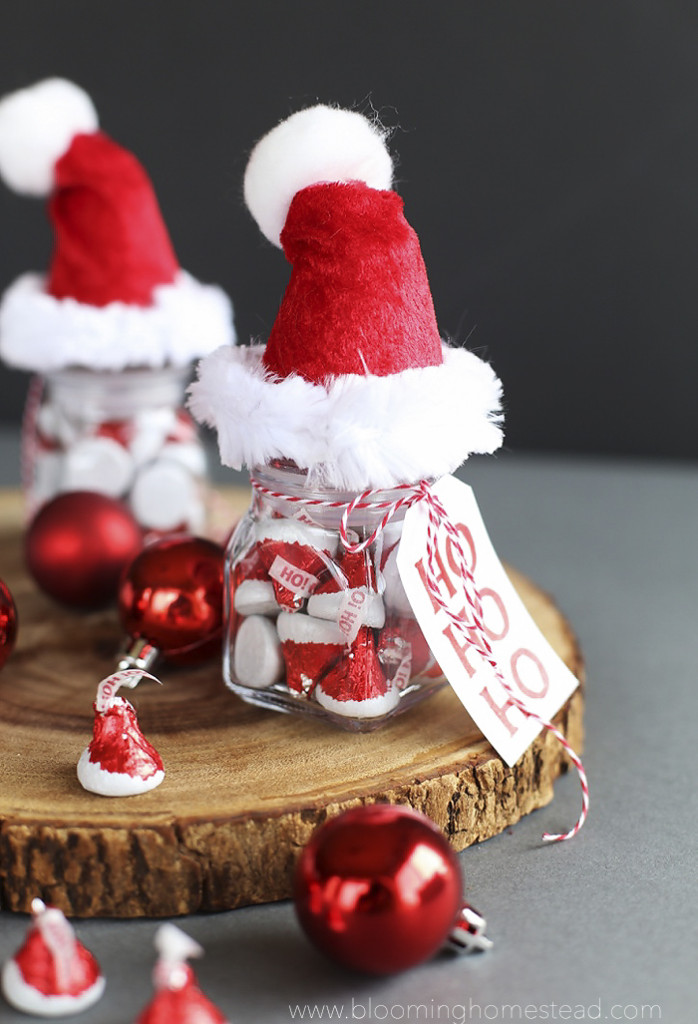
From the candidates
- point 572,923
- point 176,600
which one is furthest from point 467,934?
point 176,600

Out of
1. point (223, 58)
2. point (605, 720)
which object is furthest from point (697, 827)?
point (223, 58)

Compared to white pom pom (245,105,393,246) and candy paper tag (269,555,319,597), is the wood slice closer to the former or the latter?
candy paper tag (269,555,319,597)

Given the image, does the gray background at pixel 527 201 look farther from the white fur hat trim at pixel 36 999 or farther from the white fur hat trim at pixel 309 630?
the white fur hat trim at pixel 36 999

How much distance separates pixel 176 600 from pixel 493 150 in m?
1.22

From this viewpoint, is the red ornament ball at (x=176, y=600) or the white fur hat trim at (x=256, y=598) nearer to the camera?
the white fur hat trim at (x=256, y=598)

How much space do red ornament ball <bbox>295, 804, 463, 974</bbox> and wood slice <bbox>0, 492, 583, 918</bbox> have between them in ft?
0.35

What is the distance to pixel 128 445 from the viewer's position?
61.4 inches

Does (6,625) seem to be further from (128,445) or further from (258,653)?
(128,445)

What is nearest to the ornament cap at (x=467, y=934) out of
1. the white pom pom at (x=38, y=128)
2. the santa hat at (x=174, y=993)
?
the santa hat at (x=174, y=993)

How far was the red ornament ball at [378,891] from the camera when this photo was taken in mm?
858

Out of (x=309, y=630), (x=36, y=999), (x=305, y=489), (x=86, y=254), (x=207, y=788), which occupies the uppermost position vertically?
(x=86, y=254)

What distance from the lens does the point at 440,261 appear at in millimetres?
2199

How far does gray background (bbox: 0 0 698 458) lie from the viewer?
2035 mm

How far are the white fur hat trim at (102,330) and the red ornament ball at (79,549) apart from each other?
191 mm
